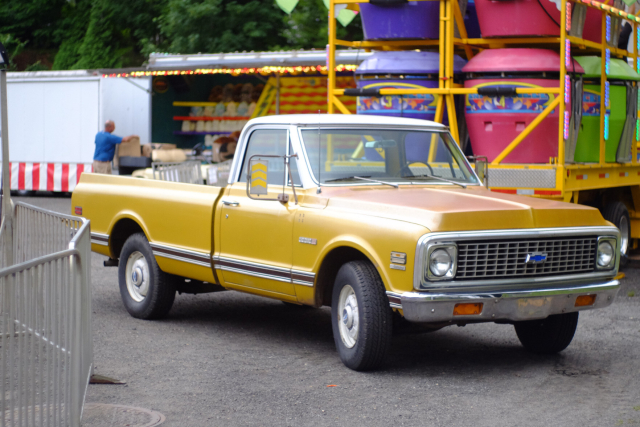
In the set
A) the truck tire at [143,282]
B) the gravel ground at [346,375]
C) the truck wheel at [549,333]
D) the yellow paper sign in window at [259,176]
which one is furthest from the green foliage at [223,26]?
the truck wheel at [549,333]

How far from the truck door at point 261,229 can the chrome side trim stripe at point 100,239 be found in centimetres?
172

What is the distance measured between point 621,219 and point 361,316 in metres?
6.83

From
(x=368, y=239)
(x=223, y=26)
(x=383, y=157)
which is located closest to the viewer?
(x=368, y=239)

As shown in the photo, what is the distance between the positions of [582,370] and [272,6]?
918 inches

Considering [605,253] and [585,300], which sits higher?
[605,253]

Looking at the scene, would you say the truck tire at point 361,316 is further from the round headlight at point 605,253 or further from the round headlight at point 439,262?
the round headlight at point 605,253

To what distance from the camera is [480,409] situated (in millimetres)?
5227

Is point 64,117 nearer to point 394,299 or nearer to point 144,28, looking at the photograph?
point 144,28

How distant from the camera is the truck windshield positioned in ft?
22.4

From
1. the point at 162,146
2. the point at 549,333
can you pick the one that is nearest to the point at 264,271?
the point at 549,333

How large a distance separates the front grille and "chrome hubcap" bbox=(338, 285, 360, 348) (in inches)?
31.1

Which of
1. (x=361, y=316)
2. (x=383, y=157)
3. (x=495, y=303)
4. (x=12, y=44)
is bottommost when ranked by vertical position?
(x=361, y=316)

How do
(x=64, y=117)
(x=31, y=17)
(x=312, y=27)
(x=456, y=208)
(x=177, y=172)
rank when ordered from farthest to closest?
(x=31, y=17), (x=312, y=27), (x=64, y=117), (x=177, y=172), (x=456, y=208)

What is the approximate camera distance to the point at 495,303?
5645 millimetres
